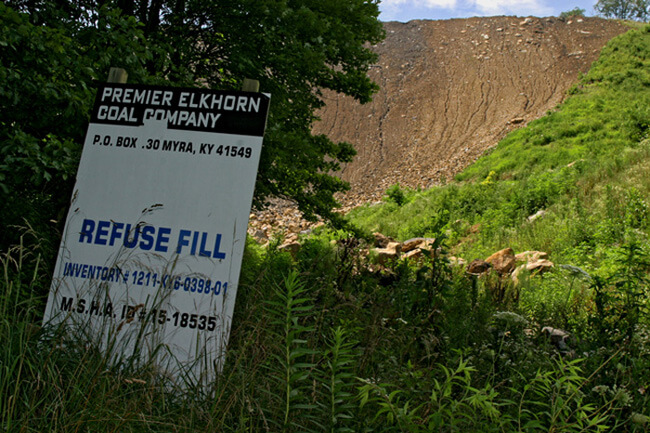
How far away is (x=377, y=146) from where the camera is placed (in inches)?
1153

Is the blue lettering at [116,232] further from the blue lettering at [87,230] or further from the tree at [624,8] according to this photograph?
the tree at [624,8]

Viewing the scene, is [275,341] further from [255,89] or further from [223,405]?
[255,89]

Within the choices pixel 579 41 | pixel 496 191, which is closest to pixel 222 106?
pixel 496 191

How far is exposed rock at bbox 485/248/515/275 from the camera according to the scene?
27.8ft

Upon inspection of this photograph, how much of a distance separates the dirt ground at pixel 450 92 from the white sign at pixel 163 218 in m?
16.5

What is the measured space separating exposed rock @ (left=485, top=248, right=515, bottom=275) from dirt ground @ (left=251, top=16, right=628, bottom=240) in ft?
40.1

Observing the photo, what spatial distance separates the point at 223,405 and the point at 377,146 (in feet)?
89.8

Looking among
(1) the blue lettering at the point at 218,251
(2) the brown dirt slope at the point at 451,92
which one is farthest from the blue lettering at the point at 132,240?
(2) the brown dirt slope at the point at 451,92

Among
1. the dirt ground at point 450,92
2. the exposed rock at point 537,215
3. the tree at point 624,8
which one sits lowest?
the exposed rock at point 537,215

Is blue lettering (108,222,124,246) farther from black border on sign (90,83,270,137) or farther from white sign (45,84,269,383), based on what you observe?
black border on sign (90,83,270,137)

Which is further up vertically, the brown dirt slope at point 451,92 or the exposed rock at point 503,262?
the brown dirt slope at point 451,92

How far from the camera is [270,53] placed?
7.23 m

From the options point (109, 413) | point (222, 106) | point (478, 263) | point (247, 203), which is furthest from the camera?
point (478, 263)

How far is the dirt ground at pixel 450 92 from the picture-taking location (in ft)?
85.8
